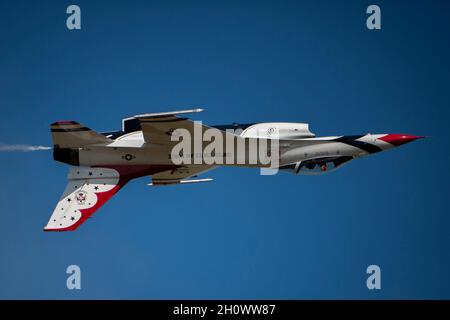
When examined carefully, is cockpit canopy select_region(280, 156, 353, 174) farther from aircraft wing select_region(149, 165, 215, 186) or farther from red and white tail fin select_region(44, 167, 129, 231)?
red and white tail fin select_region(44, 167, 129, 231)

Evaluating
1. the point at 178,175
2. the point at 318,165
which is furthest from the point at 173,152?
the point at 318,165

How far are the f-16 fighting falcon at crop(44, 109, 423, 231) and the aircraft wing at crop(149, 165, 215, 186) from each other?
2.97 feet

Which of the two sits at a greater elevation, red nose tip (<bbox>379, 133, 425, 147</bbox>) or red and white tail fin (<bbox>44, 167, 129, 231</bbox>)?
red nose tip (<bbox>379, 133, 425, 147</bbox>)

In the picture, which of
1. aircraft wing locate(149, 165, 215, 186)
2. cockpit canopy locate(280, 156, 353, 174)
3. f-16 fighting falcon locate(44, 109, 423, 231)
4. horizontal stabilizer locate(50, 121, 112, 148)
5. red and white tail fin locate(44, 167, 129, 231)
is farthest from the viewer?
aircraft wing locate(149, 165, 215, 186)

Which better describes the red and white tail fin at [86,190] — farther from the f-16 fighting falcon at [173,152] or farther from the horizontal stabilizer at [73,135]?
the horizontal stabilizer at [73,135]

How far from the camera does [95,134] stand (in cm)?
2808

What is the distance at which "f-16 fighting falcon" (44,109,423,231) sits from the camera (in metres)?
27.9

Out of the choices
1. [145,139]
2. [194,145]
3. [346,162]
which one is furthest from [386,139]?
[145,139]

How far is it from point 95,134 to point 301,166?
7635 millimetres

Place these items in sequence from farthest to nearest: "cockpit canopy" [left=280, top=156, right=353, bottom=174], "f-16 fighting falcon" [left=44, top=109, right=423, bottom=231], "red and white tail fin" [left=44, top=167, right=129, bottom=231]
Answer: "cockpit canopy" [left=280, top=156, right=353, bottom=174], "red and white tail fin" [left=44, top=167, right=129, bottom=231], "f-16 fighting falcon" [left=44, top=109, right=423, bottom=231]

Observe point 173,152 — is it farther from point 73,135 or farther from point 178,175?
point 73,135

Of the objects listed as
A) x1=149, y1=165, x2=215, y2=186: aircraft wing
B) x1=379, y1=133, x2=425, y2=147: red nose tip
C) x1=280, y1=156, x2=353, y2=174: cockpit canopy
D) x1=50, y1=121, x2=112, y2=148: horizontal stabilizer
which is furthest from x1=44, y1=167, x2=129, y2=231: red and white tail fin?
x1=379, y1=133, x2=425, y2=147: red nose tip

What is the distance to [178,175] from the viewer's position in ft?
99.3

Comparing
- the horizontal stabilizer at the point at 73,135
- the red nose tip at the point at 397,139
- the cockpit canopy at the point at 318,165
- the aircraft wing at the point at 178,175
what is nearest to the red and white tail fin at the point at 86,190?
the horizontal stabilizer at the point at 73,135
